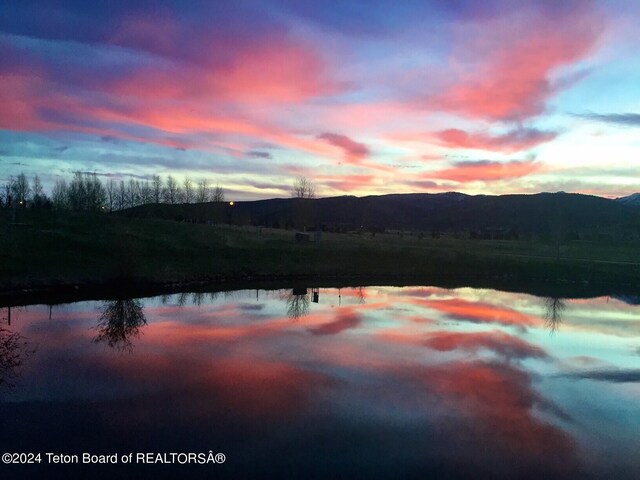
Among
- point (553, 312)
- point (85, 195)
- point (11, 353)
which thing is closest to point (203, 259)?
point (11, 353)

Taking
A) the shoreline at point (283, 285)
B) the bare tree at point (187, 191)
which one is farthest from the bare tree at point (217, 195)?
the shoreline at point (283, 285)

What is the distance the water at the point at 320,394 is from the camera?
11.9 metres

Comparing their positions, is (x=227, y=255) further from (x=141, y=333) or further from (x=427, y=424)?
(x=427, y=424)

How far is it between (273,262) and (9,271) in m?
24.4

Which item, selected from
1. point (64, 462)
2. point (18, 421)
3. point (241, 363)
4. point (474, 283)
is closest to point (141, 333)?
point (241, 363)

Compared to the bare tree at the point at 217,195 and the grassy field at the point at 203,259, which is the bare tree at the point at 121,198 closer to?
the bare tree at the point at 217,195

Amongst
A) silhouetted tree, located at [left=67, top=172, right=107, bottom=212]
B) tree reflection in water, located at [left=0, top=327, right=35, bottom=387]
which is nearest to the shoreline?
tree reflection in water, located at [left=0, top=327, right=35, bottom=387]

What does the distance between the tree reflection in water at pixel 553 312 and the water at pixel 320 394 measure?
0.69m

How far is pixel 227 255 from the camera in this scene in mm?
54375

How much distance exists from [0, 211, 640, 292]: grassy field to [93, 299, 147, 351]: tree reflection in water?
30.1 feet

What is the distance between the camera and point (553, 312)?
3531 cm

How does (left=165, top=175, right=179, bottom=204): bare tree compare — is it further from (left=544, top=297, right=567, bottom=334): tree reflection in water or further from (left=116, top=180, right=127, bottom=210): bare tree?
(left=544, top=297, right=567, bottom=334): tree reflection in water

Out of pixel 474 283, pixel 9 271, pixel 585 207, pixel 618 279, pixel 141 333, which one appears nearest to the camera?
pixel 141 333

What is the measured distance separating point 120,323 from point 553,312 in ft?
91.8
